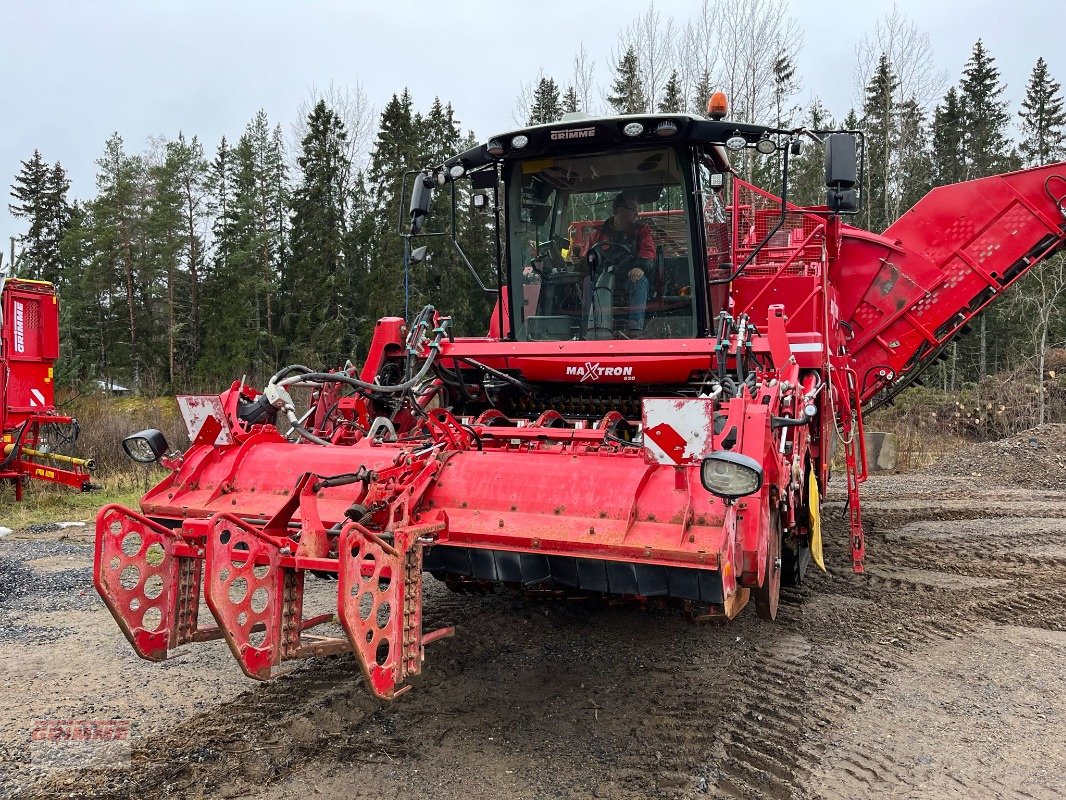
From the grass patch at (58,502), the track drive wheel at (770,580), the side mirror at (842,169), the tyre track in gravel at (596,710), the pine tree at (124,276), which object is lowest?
the tyre track in gravel at (596,710)

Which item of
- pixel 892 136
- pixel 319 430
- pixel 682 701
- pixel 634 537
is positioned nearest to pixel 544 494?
pixel 634 537

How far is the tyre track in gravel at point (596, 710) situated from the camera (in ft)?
10.0

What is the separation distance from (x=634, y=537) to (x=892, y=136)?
98.1ft

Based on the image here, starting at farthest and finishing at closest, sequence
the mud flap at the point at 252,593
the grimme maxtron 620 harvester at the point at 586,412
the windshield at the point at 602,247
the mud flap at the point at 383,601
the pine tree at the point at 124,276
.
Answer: the pine tree at the point at 124,276, the windshield at the point at 602,247, the grimme maxtron 620 harvester at the point at 586,412, the mud flap at the point at 252,593, the mud flap at the point at 383,601

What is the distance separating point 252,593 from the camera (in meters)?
2.87

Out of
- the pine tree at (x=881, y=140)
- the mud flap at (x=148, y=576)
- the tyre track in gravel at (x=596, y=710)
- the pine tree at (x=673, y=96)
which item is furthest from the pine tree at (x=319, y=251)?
the mud flap at (x=148, y=576)

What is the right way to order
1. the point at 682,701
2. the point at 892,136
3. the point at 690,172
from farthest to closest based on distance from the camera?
the point at 892,136, the point at 690,172, the point at 682,701

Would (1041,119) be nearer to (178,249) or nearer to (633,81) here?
(633,81)

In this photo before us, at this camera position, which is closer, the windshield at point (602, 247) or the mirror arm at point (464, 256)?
the windshield at point (602, 247)

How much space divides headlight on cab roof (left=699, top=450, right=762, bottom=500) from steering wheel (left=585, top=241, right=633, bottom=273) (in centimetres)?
277

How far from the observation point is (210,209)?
1459 inches

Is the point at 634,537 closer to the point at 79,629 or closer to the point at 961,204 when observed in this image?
the point at 79,629

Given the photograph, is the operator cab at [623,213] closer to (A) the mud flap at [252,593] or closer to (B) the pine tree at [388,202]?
(A) the mud flap at [252,593]

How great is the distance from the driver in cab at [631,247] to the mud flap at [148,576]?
3.23 m
